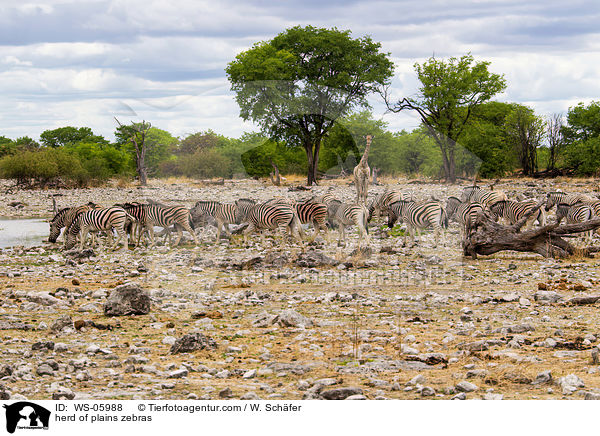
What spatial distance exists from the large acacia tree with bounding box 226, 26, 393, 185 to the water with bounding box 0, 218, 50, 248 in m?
9.36

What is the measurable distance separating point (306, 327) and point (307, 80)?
21034 millimetres

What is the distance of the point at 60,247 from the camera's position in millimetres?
19125

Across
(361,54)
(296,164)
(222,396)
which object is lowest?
(222,396)

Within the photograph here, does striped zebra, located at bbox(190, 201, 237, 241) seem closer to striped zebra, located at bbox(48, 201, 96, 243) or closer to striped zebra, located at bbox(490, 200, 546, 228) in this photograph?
striped zebra, located at bbox(48, 201, 96, 243)

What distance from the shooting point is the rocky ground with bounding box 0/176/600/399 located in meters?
6.18

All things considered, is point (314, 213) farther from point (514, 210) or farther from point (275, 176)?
point (275, 176)

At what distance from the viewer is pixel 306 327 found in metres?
8.62

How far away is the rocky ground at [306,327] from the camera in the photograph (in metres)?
6.18

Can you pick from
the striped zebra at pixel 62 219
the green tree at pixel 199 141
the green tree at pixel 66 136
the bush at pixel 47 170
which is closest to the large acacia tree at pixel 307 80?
the green tree at pixel 199 141

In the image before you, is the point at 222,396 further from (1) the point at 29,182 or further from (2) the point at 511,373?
(1) the point at 29,182

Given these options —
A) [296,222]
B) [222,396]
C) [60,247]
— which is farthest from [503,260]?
[60,247]

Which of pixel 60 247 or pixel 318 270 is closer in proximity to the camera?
pixel 318 270

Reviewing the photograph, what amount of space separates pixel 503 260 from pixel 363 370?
28.6 feet

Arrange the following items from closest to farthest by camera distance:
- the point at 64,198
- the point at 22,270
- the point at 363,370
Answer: the point at 363,370 → the point at 22,270 → the point at 64,198
